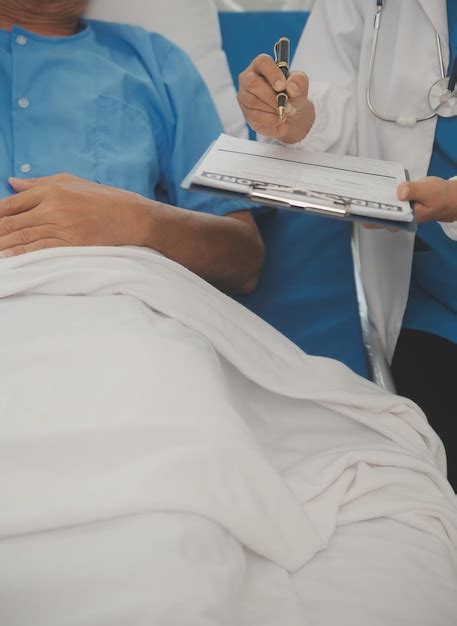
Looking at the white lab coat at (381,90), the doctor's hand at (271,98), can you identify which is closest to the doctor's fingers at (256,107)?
the doctor's hand at (271,98)

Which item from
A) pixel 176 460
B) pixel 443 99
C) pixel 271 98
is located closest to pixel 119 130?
pixel 271 98

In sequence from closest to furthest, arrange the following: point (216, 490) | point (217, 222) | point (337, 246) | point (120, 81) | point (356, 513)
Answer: point (216, 490), point (356, 513), point (217, 222), point (120, 81), point (337, 246)

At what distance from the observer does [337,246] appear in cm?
173

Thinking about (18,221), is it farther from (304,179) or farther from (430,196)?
(430,196)

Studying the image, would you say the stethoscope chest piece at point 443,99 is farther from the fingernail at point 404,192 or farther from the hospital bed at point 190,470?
the hospital bed at point 190,470

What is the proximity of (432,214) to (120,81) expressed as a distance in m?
0.81

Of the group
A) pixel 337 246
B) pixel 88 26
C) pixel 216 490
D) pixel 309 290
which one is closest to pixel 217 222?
pixel 309 290

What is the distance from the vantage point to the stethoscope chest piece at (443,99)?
1.27 metres

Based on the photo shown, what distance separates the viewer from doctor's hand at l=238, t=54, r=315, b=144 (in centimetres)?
114

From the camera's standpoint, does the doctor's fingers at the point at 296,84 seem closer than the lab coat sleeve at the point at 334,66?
Yes

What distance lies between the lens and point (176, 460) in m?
0.79

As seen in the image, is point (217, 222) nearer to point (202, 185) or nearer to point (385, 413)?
point (202, 185)

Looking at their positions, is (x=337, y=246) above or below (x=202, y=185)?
below

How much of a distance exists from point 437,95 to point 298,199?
1.66ft
